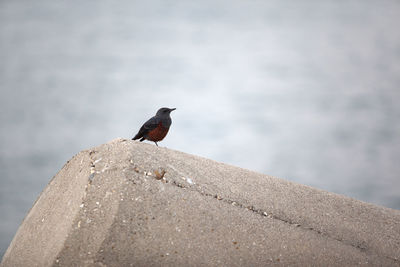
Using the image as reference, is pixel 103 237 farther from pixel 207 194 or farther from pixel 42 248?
pixel 207 194

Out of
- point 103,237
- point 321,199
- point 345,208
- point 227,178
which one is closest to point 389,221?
point 345,208

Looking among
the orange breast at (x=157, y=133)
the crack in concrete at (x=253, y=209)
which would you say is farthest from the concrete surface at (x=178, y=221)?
the orange breast at (x=157, y=133)

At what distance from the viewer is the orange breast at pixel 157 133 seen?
154 inches

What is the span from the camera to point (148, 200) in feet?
8.99

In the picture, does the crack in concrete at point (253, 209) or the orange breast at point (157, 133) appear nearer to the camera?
the crack in concrete at point (253, 209)

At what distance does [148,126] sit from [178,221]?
151cm

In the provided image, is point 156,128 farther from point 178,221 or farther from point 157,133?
point 178,221

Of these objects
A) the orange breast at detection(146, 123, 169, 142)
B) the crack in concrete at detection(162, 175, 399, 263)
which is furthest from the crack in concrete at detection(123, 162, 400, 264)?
the orange breast at detection(146, 123, 169, 142)

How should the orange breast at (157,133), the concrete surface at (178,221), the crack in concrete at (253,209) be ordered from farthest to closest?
the orange breast at (157,133), the crack in concrete at (253,209), the concrete surface at (178,221)

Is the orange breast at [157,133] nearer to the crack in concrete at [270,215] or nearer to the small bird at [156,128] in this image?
the small bird at [156,128]

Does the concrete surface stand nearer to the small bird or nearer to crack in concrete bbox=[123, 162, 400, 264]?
crack in concrete bbox=[123, 162, 400, 264]

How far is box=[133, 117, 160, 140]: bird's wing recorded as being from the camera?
3920mm

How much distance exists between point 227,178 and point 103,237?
1.39m

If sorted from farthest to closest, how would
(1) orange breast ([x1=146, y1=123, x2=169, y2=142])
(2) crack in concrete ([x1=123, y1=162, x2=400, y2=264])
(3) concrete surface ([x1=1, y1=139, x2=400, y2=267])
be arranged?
(1) orange breast ([x1=146, y1=123, x2=169, y2=142]), (2) crack in concrete ([x1=123, y1=162, x2=400, y2=264]), (3) concrete surface ([x1=1, y1=139, x2=400, y2=267])
